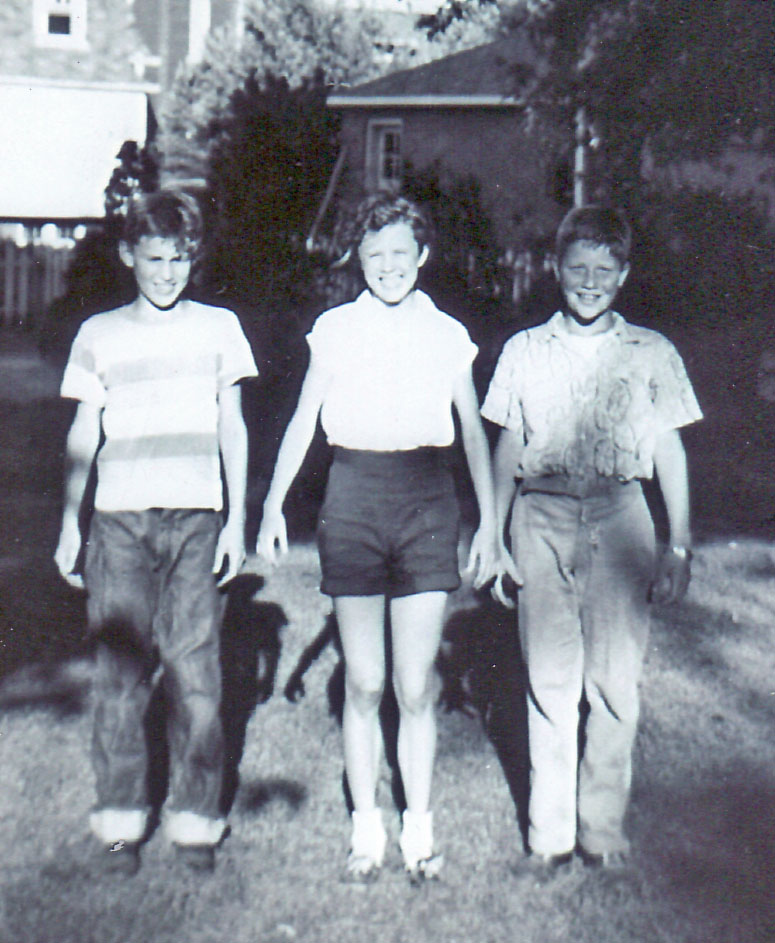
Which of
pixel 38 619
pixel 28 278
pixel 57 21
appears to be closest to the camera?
pixel 38 619

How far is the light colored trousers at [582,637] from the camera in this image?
3246mm

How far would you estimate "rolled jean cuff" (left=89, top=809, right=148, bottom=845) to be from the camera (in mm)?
3465

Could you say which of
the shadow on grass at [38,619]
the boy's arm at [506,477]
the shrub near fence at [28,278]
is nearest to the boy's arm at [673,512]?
the boy's arm at [506,477]

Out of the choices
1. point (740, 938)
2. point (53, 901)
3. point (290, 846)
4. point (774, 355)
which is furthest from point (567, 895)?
point (774, 355)

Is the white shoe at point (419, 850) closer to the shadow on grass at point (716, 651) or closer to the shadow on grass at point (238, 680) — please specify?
Answer: the shadow on grass at point (238, 680)

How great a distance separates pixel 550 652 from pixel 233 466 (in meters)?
1.05

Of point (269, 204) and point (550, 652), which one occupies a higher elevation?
point (269, 204)

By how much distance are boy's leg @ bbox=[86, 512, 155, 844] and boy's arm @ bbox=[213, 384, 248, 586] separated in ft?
0.77

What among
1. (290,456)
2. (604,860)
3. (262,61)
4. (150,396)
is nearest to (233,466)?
(290,456)

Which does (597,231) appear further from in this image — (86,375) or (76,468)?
(76,468)

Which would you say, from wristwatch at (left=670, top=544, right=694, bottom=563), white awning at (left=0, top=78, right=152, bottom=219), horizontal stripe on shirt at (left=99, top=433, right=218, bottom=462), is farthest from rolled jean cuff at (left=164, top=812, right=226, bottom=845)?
white awning at (left=0, top=78, right=152, bottom=219)

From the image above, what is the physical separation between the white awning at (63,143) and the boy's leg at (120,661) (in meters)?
23.0

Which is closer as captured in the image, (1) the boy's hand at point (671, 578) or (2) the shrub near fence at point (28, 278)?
(1) the boy's hand at point (671, 578)

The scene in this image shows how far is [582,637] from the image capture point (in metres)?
3.35
